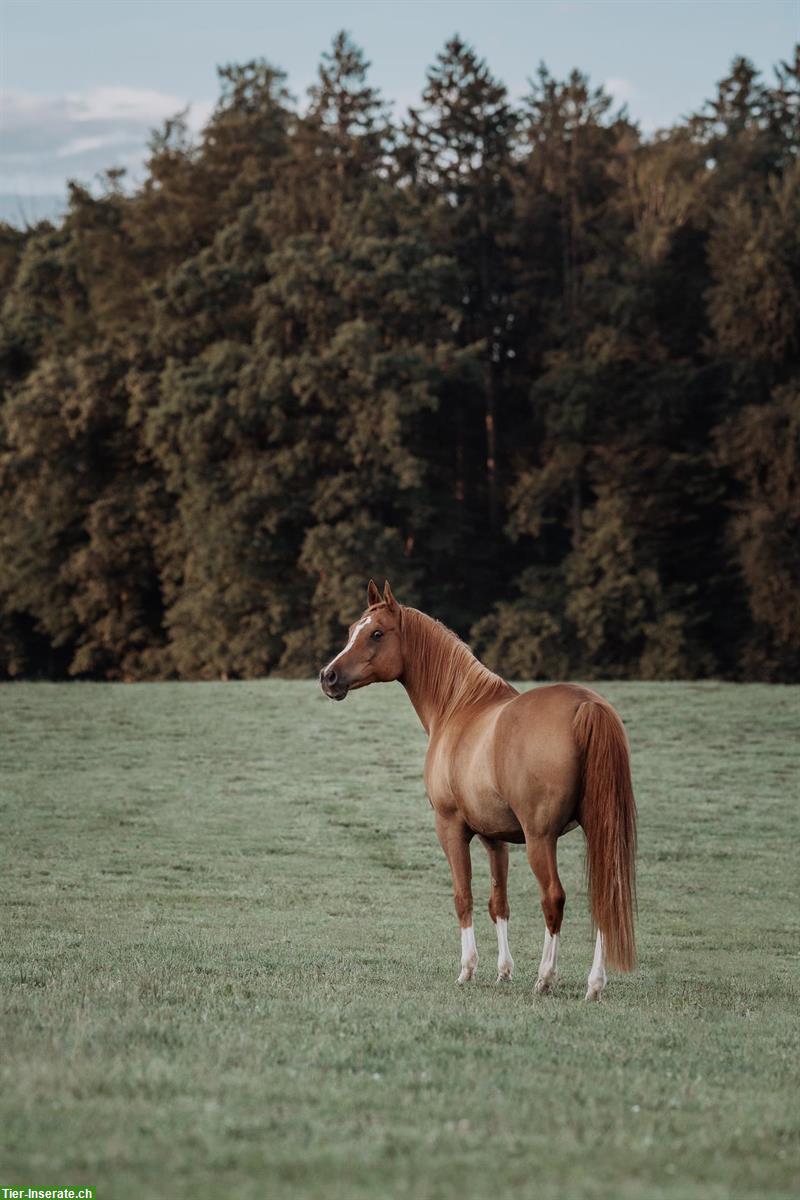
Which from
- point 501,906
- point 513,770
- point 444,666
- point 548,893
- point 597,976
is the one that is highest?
point 444,666

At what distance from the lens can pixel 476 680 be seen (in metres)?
9.23

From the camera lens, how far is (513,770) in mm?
8273

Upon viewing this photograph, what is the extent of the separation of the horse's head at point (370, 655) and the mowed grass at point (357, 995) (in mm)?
1900

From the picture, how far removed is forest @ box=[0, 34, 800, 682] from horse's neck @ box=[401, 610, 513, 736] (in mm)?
28998

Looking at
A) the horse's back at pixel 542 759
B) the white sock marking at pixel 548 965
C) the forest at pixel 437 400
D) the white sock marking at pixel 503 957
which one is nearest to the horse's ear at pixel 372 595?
the horse's back at pixel 542 759

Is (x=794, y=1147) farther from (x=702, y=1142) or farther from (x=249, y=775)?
(x=249, y=775)

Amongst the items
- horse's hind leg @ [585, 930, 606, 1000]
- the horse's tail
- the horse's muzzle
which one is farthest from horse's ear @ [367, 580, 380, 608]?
horse's hind leg @ [585, 930, 606, 1000]

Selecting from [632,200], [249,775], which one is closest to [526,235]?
[632,200]

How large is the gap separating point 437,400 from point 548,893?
104 feet

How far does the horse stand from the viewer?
8.01m

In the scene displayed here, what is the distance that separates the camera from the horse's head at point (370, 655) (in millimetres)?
9375

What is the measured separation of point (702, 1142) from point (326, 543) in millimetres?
34937

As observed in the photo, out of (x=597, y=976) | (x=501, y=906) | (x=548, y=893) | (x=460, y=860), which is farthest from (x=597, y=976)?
(x=460, y=860)

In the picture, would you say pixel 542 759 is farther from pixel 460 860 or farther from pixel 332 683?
pixel 332 683
